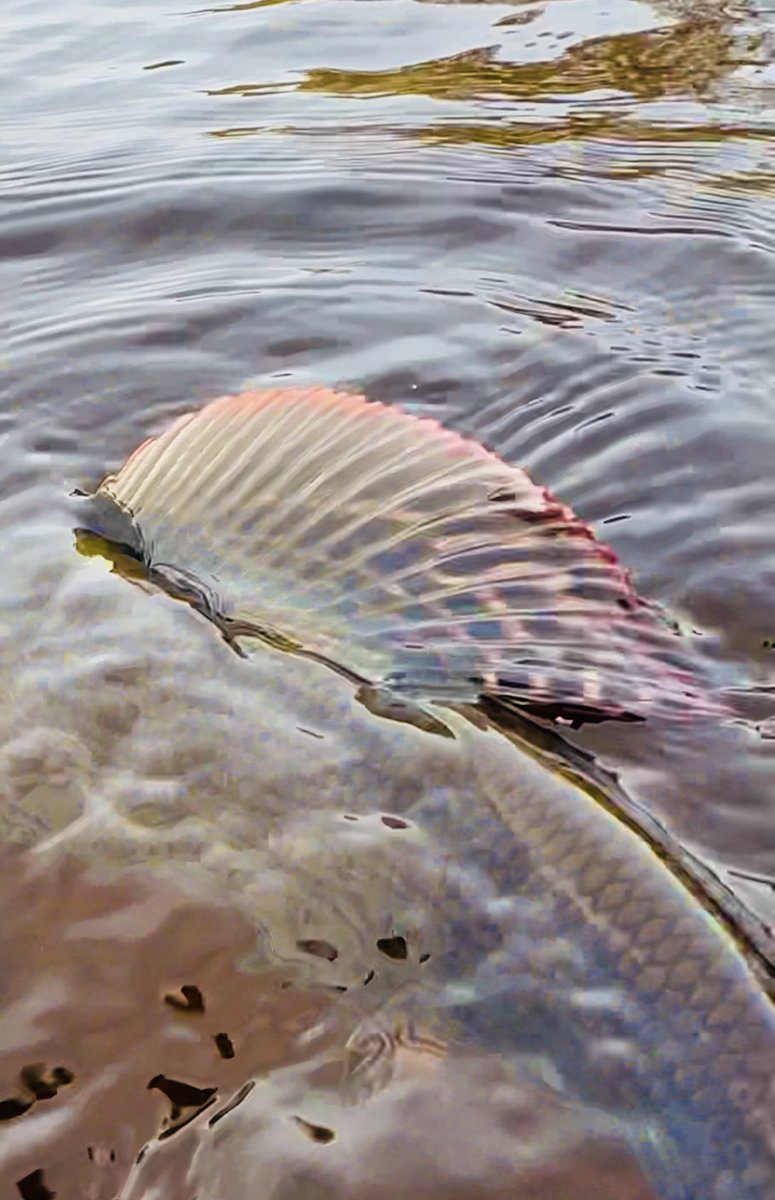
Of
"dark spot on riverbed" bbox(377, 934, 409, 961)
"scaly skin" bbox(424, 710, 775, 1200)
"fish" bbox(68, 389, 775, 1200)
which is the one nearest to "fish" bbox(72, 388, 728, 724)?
"fish" bbox(68, 389, 775, 1200)

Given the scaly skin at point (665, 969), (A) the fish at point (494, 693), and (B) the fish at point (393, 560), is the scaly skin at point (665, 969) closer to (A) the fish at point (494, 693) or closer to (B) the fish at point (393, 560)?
(A) the fish at point (494, 693)

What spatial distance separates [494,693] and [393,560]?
321 mm

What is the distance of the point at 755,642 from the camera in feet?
7.11

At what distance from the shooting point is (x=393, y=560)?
7.16 ft

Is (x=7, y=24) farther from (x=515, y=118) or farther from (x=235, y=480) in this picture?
(x=235, y=480)

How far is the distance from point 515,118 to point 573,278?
1.68 metres

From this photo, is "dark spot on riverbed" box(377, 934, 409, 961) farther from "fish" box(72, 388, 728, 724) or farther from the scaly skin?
"fish" box(72, 388, 728, 724)

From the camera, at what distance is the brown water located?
5.47 ft

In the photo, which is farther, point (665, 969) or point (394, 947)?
point (394, 947)

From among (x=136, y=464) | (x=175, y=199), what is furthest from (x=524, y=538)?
(x=175, y=199)

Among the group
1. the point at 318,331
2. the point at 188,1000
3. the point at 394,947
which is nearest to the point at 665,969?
the point at 394,947

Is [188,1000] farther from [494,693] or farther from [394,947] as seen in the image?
[494,693]

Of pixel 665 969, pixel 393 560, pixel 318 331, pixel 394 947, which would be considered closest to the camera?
pixel 665 969

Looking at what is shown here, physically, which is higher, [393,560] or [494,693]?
[393,560]
